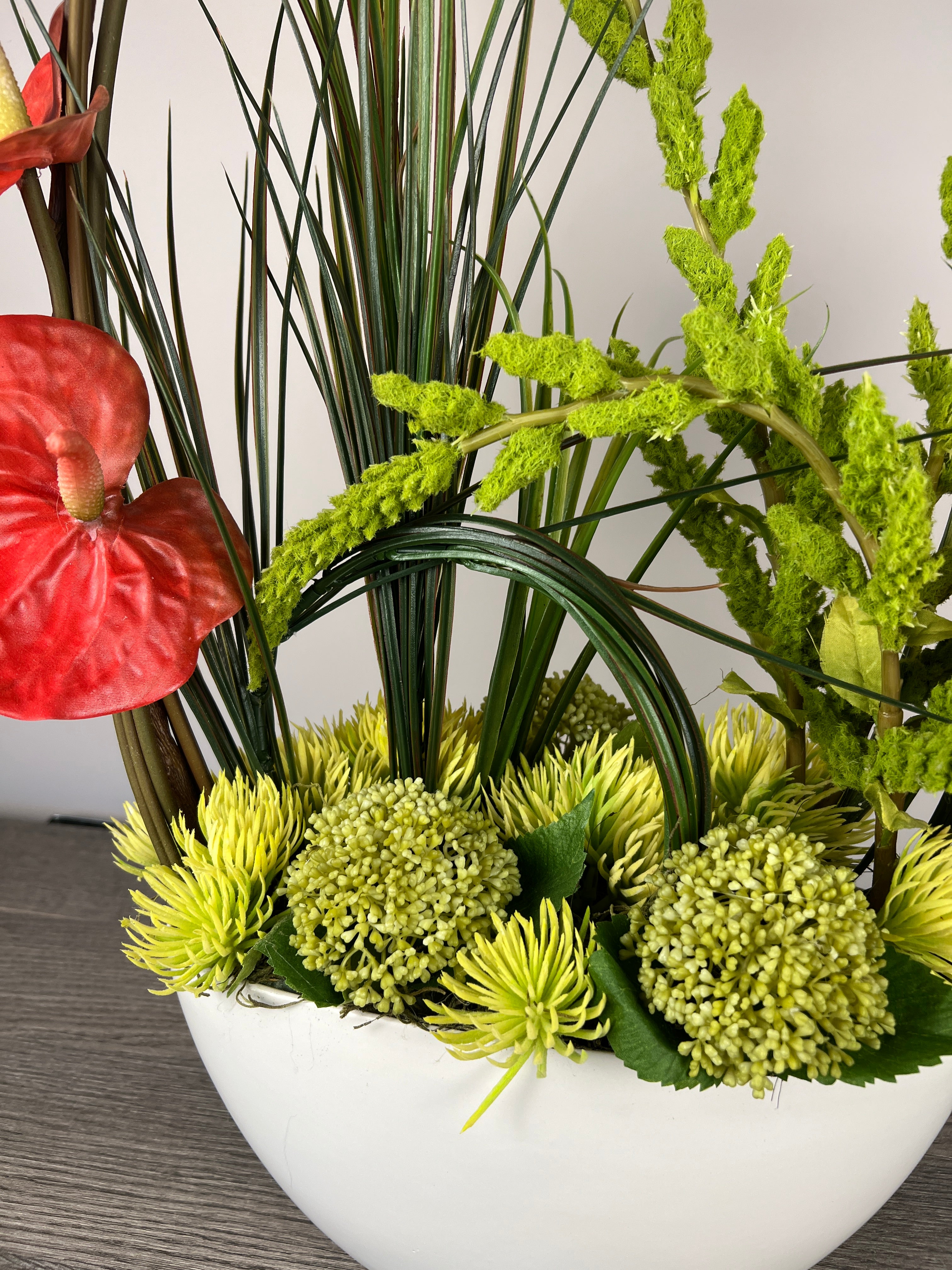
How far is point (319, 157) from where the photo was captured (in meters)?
0.49

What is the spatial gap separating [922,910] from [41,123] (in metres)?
0.32

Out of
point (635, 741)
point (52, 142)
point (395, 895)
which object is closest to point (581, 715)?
point (635, 741)

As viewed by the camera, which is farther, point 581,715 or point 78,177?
point 581,715

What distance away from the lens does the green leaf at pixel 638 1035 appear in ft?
0.67

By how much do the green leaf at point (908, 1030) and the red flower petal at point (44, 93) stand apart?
30 cm

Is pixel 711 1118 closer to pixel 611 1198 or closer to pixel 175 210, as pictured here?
pixel 611 1198

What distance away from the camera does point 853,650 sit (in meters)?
0.24

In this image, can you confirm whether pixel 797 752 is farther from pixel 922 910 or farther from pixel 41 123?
pixel 41 123

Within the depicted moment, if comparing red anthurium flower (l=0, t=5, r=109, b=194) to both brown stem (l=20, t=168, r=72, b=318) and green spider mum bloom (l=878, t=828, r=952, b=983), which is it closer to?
brown stem (l=20, t=168, r=72, b=318)

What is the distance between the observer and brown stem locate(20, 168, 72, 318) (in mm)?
237

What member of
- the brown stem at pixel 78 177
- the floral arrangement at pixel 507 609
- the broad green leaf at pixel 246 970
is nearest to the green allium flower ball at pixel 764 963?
the floral arrangement at pixel 507 609

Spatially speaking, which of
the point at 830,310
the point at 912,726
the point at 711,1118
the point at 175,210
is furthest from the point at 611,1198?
the point at 175,210

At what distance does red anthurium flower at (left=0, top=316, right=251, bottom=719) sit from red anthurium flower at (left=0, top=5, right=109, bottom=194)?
36 millimetres

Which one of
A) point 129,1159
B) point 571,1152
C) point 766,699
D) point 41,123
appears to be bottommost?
point 129,1159
